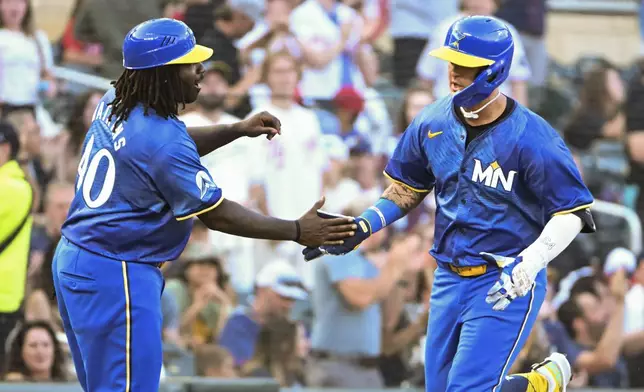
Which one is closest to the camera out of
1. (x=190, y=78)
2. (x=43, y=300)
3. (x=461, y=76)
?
(x=190, y=78)

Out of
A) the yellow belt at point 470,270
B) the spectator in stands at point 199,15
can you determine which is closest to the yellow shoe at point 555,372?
the yellow belt at point 470,270

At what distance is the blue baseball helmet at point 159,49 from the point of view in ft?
17.0

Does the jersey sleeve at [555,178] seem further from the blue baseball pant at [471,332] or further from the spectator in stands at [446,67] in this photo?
the spectator in stands at [446,67]

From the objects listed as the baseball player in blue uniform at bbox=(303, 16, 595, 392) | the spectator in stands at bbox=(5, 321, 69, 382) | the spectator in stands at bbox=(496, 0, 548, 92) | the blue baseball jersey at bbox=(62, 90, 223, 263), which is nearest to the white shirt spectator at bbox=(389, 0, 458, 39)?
the spectator in stands at bbox=(496, 0, 548, 92)

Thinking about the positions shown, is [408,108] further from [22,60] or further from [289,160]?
[22,60]

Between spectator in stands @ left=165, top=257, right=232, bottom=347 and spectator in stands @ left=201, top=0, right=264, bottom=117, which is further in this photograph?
spectator in stands @ left=201, top=0, right=264, bottom=117

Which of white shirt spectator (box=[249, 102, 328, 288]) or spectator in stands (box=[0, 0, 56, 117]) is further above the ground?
spectator in stands (box=[0, 0, 56, 117])

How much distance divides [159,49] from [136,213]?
717mm

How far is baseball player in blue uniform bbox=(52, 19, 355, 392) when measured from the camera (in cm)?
512

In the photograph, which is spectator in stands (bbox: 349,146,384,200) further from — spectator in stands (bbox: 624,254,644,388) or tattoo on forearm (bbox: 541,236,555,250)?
tattoo on forearm (bbox: 541,236,555,250)

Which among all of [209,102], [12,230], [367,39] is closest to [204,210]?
[12,230]

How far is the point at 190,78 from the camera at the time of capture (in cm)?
528

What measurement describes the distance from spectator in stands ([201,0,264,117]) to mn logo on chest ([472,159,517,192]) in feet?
15.1

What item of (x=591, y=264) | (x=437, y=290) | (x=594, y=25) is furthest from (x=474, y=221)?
(x=594, y=25)
